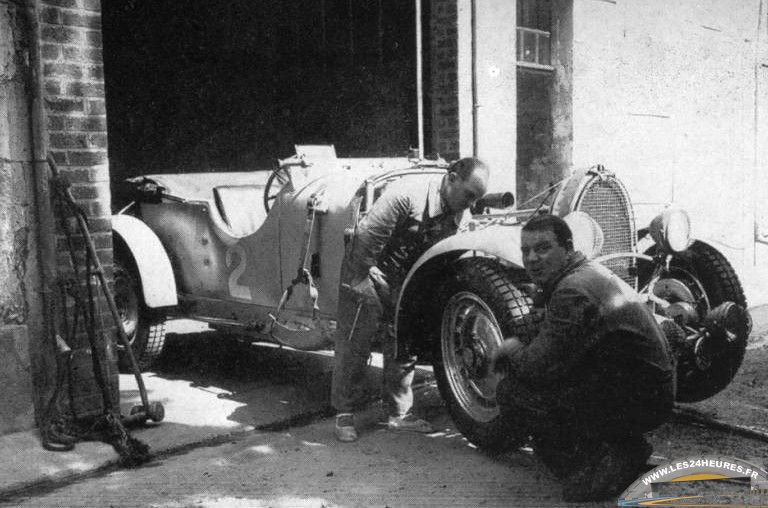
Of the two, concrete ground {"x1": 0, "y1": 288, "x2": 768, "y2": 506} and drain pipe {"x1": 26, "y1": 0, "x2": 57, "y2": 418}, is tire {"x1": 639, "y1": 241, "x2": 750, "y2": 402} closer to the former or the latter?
concrete ground {"x1": 0, "y1": 288, "x2": 768, "y2": 506}

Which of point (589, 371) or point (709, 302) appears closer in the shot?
point (589, 371)

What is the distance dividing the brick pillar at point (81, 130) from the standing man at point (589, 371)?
248 centimetres

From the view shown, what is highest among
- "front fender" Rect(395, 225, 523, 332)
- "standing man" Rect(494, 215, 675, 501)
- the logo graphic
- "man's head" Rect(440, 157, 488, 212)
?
"man's head" Rect(440, 157, 488, 212)

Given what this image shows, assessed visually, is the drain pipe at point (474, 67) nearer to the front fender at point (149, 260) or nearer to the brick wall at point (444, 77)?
the brick wall at point (444, 77)

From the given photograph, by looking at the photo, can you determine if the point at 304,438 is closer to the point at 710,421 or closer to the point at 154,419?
the point at 154,419

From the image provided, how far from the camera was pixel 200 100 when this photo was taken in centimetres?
1184

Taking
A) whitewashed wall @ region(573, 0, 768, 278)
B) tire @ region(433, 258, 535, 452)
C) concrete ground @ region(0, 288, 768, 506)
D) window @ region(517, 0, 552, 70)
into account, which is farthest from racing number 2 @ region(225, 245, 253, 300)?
whitewashed wall @ region(573, 0, 768, 278)

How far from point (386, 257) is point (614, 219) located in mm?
1453

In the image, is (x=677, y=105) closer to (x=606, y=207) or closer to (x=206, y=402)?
(x=606, y=207)

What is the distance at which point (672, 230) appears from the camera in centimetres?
471

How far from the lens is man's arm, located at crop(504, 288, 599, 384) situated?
3469 millimetres

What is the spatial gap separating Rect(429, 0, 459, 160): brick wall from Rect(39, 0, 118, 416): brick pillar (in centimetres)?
375

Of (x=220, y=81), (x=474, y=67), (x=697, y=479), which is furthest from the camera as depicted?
(x=220, y=81)

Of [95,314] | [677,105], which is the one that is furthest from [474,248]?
[677,105]
